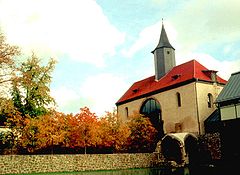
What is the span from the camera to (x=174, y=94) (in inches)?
1670

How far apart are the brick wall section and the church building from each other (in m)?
6.76

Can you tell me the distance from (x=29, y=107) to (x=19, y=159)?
1209 cm

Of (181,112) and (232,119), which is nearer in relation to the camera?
(232,119)

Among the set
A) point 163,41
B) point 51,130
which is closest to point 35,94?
point 51,130

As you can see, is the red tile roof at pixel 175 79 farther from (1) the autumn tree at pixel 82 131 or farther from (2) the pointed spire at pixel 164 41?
(1) the autumn tree at pixel 82 131

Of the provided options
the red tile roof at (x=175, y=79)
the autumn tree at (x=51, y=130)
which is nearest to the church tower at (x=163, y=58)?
the red tile roof at (x=175, y=79)

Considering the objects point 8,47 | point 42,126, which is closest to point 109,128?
point 42,126

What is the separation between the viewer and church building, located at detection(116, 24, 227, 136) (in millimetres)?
39656

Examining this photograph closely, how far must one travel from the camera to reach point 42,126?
35.0m

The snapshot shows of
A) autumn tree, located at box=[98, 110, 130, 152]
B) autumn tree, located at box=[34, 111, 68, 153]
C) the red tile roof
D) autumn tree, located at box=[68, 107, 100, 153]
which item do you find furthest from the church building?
autumn tree, located at box=[34, 111, 68, 153]

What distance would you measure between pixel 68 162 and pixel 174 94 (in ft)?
54.4

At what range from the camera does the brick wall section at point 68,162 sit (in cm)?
2883

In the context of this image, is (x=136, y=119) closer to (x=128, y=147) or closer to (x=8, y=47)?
(x=128, y=147)

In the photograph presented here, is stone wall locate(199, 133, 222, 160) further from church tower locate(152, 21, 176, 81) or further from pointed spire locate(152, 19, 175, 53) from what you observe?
pointed spire locate(152, 19, 175, 53)
